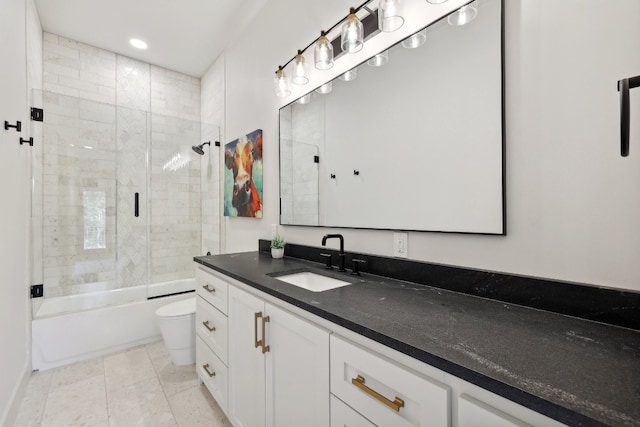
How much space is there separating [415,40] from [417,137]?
1.49 feet

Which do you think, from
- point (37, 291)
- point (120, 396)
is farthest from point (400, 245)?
point (37, 291)

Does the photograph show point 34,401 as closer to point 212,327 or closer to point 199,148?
point 212,327

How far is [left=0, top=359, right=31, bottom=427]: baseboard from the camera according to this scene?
1602mm

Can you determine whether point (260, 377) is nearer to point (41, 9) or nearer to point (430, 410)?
point (430, 410)

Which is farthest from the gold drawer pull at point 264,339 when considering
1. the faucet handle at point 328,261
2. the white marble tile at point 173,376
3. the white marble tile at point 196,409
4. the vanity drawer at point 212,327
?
the white marble tile at point 173,376

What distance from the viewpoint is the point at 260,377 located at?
1.36m

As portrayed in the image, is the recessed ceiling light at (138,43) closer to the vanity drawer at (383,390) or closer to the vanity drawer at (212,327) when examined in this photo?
the vanity drawer at (212,327)

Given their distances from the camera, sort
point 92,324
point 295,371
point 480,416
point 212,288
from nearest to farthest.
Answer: point 480,416 → point 295,371 → point 212,288 → point 92,324

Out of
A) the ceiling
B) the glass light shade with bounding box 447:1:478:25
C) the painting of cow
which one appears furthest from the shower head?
the glass light shade with bounding box 447:1:478:25

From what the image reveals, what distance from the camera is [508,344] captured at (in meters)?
0.74

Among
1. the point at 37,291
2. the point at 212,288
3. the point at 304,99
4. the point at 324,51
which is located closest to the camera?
the point at 324,51

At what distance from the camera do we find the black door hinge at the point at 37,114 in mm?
2482

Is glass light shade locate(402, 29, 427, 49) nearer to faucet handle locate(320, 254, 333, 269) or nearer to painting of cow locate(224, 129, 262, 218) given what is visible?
faucet handle locate(320, 254, 333, 269)

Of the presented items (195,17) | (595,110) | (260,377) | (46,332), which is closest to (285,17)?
(195,17)
